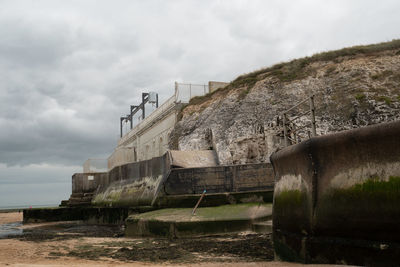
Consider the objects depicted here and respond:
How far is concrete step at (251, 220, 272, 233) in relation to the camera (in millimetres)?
7715

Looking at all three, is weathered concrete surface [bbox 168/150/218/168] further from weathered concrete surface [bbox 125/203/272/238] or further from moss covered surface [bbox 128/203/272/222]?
weathered concrete surface [bbox 125/203/272/238]

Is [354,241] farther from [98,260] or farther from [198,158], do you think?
[198,158]

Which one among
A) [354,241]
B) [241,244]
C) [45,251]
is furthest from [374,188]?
[45,251]

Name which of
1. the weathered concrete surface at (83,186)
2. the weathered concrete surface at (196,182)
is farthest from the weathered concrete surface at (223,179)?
the weathered concrete surface at (83,186)

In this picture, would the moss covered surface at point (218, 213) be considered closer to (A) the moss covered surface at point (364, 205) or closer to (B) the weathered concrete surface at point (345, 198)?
(B) the weathered concrete surface at point (345, 198)

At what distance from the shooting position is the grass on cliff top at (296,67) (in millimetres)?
20802

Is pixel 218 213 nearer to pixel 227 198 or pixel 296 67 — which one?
pixel 227 198

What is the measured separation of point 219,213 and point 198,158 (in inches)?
197

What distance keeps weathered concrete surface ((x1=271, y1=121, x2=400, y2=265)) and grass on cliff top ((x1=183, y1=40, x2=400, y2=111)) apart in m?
17.8

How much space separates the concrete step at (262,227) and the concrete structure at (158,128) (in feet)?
55.5

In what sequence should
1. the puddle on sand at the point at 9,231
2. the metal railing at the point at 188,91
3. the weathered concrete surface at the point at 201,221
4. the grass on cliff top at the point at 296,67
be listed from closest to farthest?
the weathered concrete surface at the point at 201,221 < the puddle on sand at the point at 9,231 < the grass on cliff top at the point at 296,67 < the metal railing at the point at 188,91

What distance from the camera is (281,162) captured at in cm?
504

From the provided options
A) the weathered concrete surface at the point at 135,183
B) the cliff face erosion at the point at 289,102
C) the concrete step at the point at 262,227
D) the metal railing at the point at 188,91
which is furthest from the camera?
the metal railing at the point at 188,91

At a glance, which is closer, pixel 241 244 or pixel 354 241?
pixel 354 241
